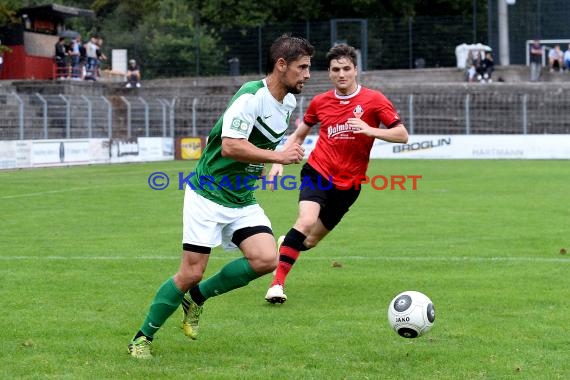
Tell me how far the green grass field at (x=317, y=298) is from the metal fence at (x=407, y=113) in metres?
18.5

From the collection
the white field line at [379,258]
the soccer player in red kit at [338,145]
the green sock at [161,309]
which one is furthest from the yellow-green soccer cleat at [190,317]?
the white field line at [379,258]

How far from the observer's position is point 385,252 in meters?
13.2

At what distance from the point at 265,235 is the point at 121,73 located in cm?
4910

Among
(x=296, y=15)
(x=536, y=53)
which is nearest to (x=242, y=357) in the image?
(x=536, y=53)

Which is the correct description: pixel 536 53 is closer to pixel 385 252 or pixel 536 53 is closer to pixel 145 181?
pixel 145 181

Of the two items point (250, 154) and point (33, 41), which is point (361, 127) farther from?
point (33, 41)

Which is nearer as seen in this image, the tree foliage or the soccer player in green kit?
the soccer player in green kit

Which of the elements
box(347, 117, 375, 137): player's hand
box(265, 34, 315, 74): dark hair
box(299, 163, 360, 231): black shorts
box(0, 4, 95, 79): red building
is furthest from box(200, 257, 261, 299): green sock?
box(0, 4, 95, 79): red building

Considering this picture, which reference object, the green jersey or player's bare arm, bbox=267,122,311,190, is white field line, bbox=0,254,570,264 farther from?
the green jersey

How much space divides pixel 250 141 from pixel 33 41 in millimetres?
44244

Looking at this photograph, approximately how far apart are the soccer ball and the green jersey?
1260mm

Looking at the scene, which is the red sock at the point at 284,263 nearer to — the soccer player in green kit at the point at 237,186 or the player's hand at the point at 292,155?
the soccer player in green kit at the point at 237,186

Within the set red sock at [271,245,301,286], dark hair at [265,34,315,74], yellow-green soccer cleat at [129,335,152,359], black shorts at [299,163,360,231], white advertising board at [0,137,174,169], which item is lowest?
white advertising board at [0,137,174,169]

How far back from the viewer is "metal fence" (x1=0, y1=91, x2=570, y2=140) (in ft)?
125
